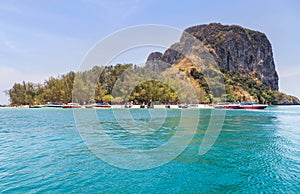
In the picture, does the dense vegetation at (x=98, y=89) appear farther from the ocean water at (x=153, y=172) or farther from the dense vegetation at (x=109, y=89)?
the ocean water at (x=153, y=172)

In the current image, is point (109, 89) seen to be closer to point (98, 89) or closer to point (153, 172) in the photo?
point (98, 89)

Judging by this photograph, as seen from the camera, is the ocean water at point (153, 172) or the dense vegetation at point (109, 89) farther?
the dense vegetation at point (109, 89)

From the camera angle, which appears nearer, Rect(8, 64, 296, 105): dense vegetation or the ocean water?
the ocean water

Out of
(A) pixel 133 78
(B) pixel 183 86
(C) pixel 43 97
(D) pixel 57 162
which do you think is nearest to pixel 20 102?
(C) pixel 43 97

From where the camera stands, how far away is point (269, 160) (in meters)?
15.4

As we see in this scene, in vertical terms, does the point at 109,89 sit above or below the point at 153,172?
above

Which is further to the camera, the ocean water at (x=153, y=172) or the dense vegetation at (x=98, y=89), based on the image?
the dense vegetation at (x=98, y=89)

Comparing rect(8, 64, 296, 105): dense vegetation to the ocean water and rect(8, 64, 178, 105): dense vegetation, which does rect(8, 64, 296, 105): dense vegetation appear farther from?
the ocean water

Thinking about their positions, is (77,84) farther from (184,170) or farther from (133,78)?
(184,170)

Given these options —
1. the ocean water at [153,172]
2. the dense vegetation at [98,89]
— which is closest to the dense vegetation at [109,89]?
the dense vegetation at [98,89]

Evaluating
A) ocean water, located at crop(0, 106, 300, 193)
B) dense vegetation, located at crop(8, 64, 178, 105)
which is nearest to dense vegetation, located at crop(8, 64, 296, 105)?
dense vegetation, located at crop(8, 64, 178, 105)

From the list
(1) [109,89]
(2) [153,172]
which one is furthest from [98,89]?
(2) [153,172]

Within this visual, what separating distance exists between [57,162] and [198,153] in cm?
1000

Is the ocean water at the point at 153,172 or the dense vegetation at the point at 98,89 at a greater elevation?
the dense vegetation at the point at 98,89
